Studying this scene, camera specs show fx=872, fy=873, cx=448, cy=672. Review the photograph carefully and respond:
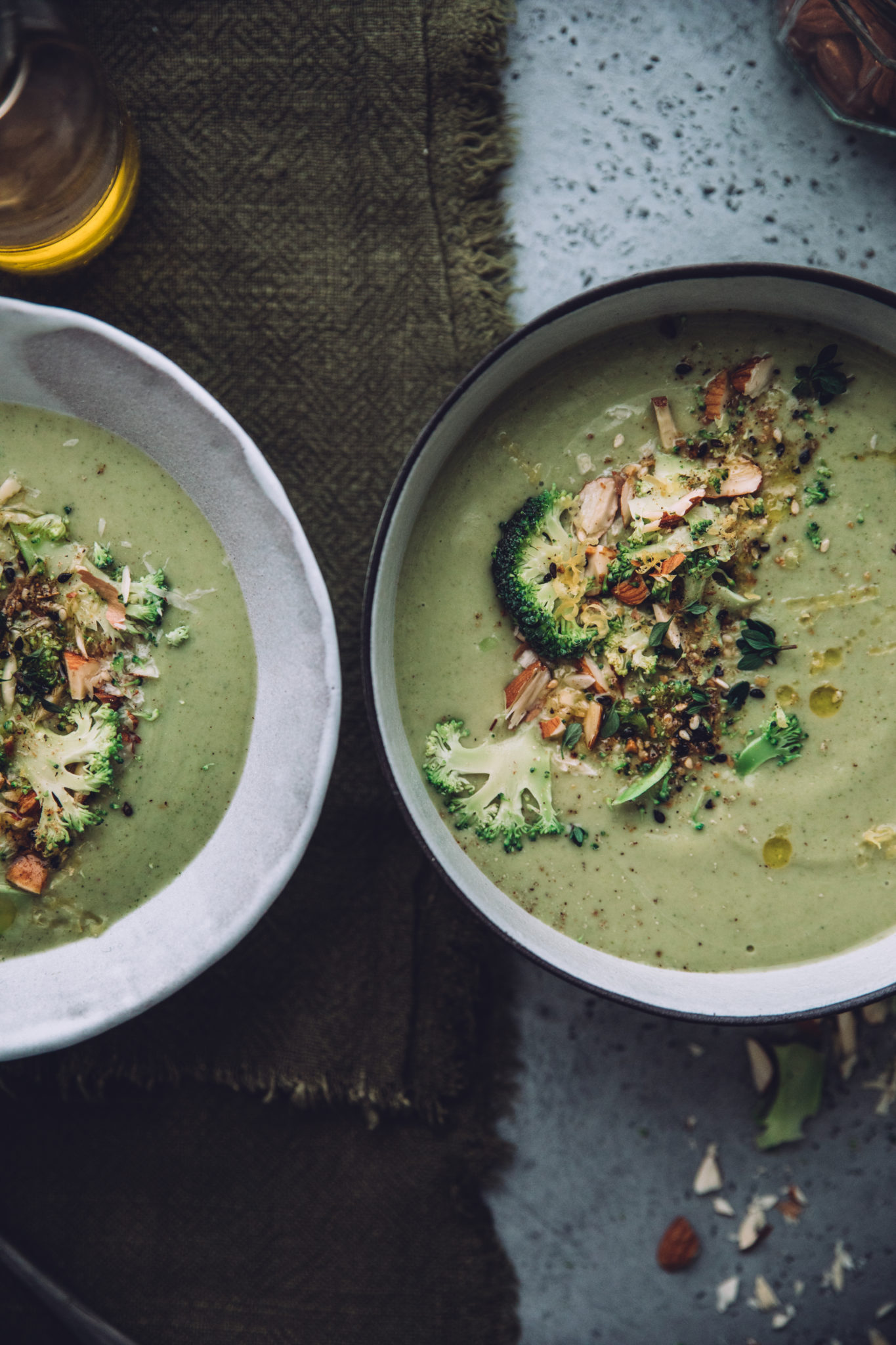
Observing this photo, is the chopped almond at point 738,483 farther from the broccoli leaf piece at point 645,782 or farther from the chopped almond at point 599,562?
the broccoli leaf piece at point 645,782

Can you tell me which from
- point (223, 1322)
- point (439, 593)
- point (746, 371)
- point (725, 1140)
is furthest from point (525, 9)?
point (223, 1322)

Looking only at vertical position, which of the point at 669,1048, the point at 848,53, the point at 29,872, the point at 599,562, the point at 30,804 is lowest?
the point at 669,1048

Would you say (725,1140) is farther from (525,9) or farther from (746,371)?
(525,9)

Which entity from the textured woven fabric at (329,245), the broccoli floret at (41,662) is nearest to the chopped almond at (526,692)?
the textured woven fabric at (329,245)

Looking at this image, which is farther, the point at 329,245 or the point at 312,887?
the point at 312,887

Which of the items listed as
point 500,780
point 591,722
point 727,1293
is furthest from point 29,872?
point 727,1293

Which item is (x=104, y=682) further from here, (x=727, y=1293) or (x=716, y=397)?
(x=727, y=1293)

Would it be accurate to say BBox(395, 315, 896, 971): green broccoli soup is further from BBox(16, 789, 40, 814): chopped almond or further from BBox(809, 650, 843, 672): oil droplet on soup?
BBox(16, 789, 40, 814): chopped almond
